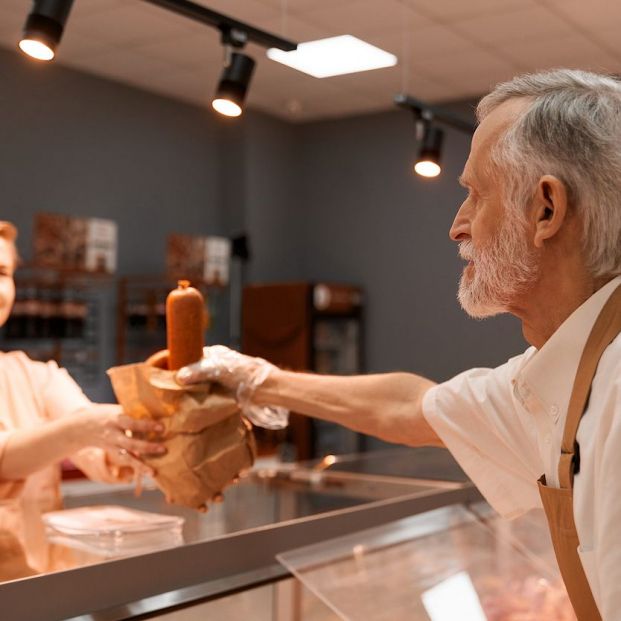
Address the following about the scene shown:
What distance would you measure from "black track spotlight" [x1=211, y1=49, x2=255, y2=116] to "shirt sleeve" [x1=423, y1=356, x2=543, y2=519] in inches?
60.7

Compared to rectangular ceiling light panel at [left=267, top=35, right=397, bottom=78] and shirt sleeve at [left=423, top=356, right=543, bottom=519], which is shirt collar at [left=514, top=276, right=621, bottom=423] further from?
rectangular ceiling light panel at [left=267, top=35, right=397, bottom=78]

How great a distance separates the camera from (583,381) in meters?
1.31

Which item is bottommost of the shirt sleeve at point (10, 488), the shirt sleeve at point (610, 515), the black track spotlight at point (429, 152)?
the shirt sleeve at point (10, 488)

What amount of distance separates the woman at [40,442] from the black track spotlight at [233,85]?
2.86 feet

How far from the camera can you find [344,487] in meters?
2.57

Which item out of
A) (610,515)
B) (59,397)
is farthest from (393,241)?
(610,515)

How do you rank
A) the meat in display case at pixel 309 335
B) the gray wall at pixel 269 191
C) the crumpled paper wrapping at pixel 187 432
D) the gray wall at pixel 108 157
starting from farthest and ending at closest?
1. the meat in display case at pixel 309 335
2. the gray wall at pixel 269 191
3. the gray wall at pixel 108 157
4. the crumpled paper wrapping at pixel 187 432

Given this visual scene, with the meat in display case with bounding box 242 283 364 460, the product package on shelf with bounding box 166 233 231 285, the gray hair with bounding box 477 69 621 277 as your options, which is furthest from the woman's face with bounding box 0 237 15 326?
the meat in display case with bounding box 242 283 364 460

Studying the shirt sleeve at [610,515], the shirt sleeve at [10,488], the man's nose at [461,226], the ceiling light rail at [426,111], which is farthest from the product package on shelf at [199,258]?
the shirt sleeve at [610,515]

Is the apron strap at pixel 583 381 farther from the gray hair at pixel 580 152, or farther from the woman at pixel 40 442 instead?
the woman at pixel 40 442

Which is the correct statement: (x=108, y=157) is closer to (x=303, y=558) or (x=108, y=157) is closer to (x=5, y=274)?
(x=5, y=274)

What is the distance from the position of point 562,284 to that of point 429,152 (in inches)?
121

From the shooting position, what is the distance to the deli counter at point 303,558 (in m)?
1.59

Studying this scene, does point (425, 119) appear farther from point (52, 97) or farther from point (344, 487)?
point (52, 97)
